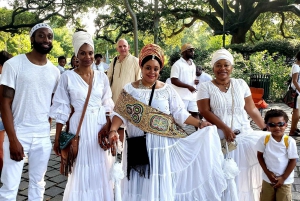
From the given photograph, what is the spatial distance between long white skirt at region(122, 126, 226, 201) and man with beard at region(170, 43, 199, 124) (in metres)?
3.39

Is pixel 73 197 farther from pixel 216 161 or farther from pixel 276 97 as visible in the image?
pixel 276 97

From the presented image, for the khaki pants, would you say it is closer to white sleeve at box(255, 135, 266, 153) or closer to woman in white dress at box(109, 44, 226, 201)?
white sleeve at box(255, 135, 266, 153)

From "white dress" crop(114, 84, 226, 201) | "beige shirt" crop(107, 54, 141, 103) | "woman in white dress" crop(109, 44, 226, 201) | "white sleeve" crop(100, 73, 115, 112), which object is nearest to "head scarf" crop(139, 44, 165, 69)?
"woman in white dress" crop(109, 44, 226, 201)

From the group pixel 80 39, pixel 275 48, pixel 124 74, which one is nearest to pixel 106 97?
pixel 80 39

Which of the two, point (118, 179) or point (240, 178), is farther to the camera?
point (240, 178)

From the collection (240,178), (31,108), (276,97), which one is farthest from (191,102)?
(276,97)

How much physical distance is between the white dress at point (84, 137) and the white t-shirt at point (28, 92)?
0.12 m

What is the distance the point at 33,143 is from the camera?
9.36 feet

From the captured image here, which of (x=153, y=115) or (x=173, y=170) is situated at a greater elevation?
(x=153, y=115)

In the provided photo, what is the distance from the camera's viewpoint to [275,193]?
2965 mm

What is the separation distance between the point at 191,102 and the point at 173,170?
363 centimetres

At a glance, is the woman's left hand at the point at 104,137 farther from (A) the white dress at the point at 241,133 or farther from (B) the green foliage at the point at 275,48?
(B) the green foliage at the point at 275,48

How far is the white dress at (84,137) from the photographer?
2934 millimetres

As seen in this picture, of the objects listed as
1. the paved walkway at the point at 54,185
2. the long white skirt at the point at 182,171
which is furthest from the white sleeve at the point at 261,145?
the paved walkway at the point at 54,185
